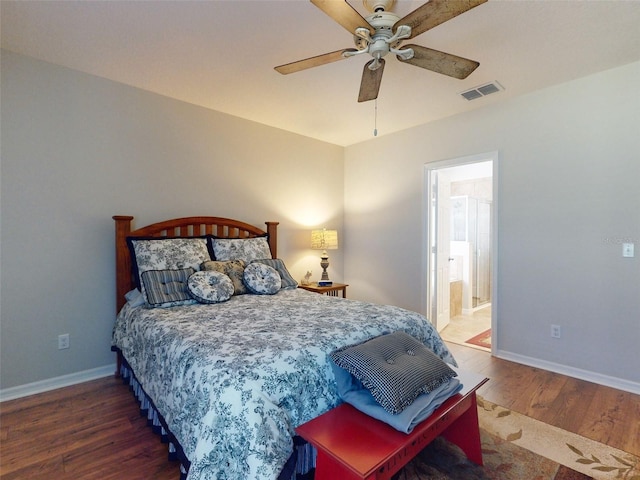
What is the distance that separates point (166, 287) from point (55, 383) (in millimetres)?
1182

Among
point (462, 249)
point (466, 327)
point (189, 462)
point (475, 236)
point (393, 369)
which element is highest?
point (475, 236)

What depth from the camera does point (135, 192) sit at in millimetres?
2887

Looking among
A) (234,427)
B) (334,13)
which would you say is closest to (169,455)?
(234,427)

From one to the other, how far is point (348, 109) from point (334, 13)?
183cm

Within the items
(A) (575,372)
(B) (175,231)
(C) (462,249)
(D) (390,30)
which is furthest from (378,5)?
(C) (462,249)

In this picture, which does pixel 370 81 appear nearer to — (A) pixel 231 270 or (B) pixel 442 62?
(B) pixel 442 62

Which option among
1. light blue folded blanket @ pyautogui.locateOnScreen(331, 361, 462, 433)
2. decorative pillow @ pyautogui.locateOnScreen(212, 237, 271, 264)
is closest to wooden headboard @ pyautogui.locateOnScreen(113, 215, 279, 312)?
decorative pillow @ pyautogui.locateOnScreen(212, 237, 271, 264)

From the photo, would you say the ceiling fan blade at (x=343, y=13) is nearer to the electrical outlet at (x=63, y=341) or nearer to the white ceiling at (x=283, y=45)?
the white ceiling at (x=283, y=45)

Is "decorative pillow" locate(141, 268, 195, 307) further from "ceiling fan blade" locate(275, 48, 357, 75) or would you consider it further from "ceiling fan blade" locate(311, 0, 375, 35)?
"ceiling fan blade" locate(311, 0, 375, 35)

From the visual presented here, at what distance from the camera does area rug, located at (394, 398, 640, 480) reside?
1616mm

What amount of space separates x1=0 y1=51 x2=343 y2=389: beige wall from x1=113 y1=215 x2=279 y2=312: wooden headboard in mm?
112

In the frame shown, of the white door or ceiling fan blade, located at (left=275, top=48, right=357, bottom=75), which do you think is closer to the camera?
ceiling fan blade, located at (left=275, top=48, right=357, bottom=75)

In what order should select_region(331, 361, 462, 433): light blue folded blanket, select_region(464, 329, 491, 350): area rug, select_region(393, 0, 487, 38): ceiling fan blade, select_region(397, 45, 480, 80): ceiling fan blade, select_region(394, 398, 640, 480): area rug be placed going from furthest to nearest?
select_region(464, 329, 491, 350): area rug → select_region(397, 45, 480, 80): ceiling fan blade → select_region(394, 398, 640, 480): area rug → select_region(393, 0, 487, 38): ceiling fan blade → select_region(331, 361, 462, 433): light blue folded blanket

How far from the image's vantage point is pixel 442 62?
185 centimetres
